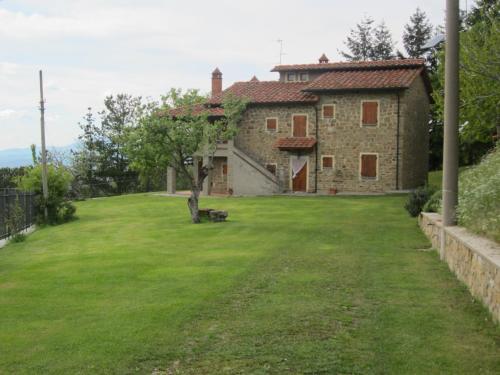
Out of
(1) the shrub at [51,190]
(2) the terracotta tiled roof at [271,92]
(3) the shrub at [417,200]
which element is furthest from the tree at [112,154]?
(3) the shrub at [417,200]

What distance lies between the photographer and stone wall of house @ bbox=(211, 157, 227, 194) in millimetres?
34875

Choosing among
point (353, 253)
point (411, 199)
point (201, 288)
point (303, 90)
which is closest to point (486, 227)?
point (353, 253)

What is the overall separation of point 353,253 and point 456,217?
2210 millimetres

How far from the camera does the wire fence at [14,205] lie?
60.6 feet

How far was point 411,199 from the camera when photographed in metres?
19.0

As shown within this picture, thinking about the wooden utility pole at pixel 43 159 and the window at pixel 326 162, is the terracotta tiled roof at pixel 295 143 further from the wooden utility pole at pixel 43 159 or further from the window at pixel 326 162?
the wooden utility pole at pixel 43 159

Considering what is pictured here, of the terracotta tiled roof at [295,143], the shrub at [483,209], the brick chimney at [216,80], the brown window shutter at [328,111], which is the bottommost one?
the shrub at [483,209]

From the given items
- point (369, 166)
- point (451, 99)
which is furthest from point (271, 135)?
point (451, 99)

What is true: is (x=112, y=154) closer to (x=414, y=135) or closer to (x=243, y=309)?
(x=414, y=135)

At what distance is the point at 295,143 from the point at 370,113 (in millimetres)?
4486

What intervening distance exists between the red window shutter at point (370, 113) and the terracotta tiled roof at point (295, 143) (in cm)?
314

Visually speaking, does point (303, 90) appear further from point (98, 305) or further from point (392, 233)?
point (98, 305)

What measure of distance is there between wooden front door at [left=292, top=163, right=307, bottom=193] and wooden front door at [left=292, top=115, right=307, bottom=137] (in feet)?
6.16

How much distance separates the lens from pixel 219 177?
35094 mm
